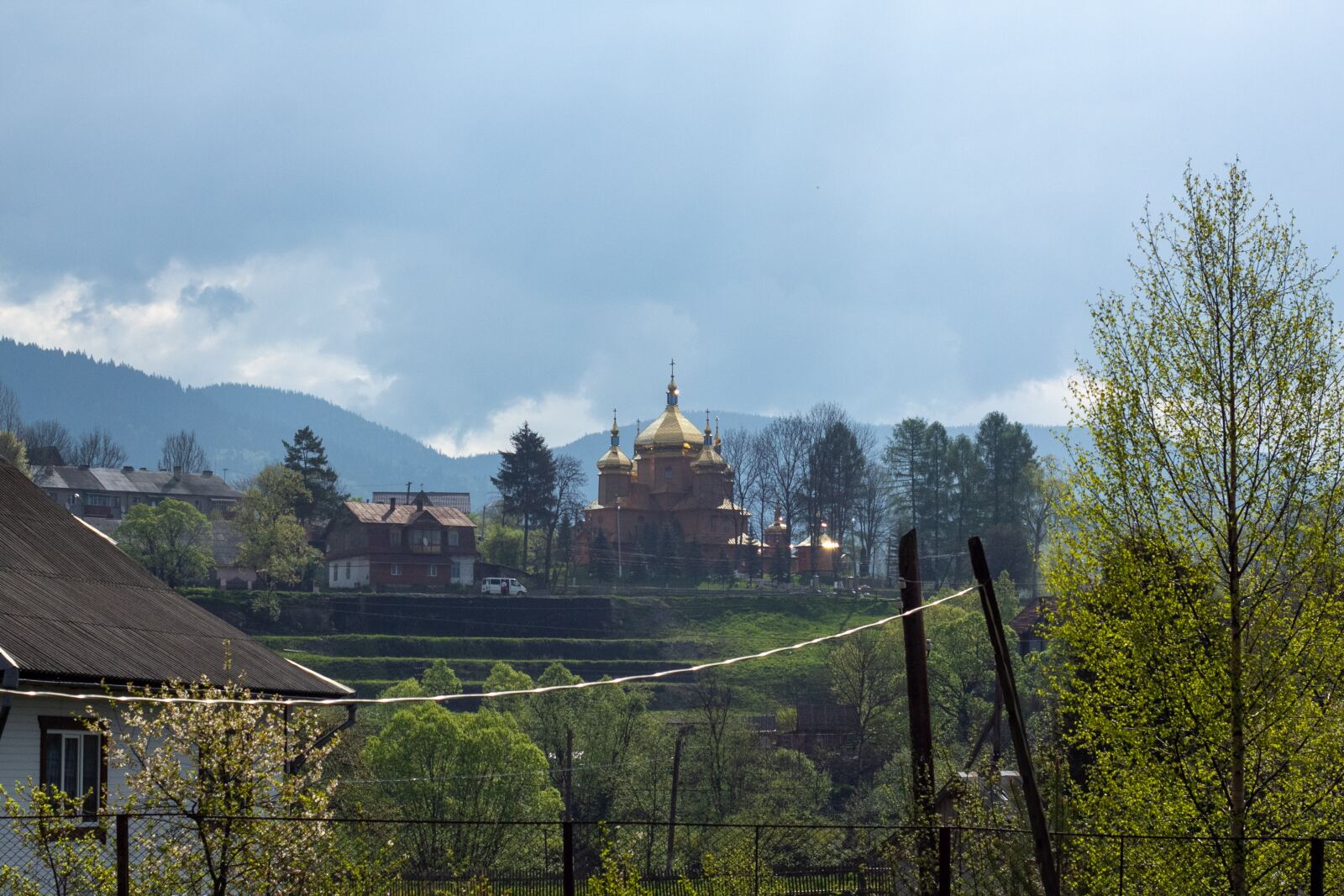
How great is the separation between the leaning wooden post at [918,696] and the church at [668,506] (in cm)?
9023

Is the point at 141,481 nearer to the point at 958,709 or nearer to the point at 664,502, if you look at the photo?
the point at 664,502

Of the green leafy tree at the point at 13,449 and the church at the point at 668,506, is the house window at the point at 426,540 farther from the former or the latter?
the green leafy tree at the point at 13,449

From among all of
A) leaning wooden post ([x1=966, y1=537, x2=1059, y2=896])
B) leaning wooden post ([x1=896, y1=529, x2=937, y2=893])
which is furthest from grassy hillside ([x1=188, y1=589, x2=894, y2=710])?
leaning wooden post ([x1=966, y1=537, x2=1059, y2=896])

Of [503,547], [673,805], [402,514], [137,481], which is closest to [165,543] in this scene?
[402,514]

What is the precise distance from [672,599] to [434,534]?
677 inches

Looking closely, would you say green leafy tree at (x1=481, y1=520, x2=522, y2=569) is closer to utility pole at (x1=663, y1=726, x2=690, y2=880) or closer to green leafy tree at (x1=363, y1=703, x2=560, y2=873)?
utility pole at (x1=663, y1=726, x2=690, y2=880)

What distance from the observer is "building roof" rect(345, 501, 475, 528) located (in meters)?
101

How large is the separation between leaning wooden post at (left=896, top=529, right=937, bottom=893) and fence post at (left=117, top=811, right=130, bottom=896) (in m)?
7.18

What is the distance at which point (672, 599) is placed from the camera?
9750cm

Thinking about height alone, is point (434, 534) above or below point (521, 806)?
above

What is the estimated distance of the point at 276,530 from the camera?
309ft

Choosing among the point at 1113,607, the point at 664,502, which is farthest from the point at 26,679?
the point at 664,502

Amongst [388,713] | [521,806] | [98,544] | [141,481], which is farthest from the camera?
[141,481]

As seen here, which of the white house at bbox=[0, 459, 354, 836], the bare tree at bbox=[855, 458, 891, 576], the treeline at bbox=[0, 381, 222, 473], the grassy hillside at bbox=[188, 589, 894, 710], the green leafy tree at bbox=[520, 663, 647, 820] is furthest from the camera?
the treeline at bbox=[0, 381, 222, 473]
